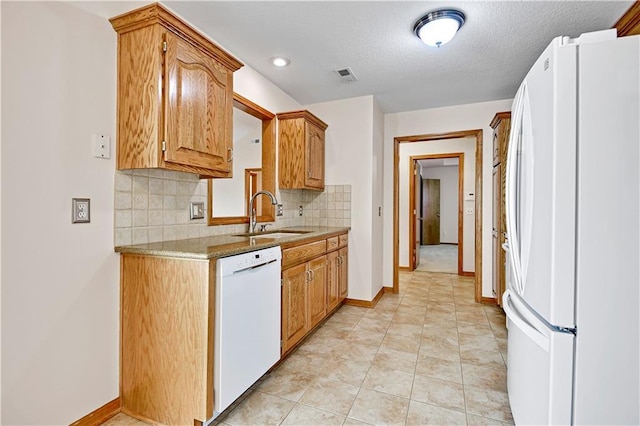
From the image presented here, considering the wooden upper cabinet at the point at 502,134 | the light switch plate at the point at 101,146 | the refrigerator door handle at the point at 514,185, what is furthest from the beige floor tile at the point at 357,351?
the wooden upper cabinet at the point at 502,134

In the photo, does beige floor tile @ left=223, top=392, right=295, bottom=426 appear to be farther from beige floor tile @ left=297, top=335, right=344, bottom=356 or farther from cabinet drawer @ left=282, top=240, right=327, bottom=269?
cabinet drawer @ left=282, top=240, right=327, bottom=269

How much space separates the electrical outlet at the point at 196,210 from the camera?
2.14 m

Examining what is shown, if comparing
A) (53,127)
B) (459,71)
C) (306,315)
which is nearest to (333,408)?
(306,315)

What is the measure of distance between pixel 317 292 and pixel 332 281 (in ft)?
1.30

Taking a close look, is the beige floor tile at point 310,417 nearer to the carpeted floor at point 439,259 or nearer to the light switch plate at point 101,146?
the light switch plate at point 101,146

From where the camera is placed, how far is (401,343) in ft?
8.34

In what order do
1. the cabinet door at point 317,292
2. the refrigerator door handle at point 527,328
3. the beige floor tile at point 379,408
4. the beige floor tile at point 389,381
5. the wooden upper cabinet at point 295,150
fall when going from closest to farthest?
the refrigerator door handle at point 527,328 < the beige floor tile at point 379,408 < the beige floor tile at point 389,381 < the cabinet door at point 317,292 < the wooden upper cabinet at point 295,150

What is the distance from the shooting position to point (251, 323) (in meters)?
1.74

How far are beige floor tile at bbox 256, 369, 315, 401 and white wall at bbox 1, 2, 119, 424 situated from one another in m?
0.85

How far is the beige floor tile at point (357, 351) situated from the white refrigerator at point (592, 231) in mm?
1330

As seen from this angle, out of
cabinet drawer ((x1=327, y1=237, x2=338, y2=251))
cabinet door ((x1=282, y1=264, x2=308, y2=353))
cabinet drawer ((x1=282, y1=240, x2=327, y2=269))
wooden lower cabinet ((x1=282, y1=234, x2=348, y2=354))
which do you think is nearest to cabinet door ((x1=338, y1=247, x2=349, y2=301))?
wooden lower cabinet ((x1=282, y1=234, x2=348, y2=354))

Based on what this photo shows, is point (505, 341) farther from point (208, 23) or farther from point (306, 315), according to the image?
point (208, 23)

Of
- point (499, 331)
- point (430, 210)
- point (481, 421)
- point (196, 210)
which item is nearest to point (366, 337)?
point (481, 421)

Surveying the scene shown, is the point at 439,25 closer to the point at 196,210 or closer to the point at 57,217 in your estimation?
the point at 196,210
